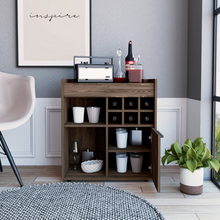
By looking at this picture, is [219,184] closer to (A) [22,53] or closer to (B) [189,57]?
(B) [189,57]

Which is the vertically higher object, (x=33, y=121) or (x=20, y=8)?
(x=20, y=8)

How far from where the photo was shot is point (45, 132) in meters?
2.49

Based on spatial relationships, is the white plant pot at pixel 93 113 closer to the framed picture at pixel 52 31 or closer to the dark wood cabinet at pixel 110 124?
the dark wood cabinet at pixel 110 124

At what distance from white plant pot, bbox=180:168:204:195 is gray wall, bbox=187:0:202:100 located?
64 cm

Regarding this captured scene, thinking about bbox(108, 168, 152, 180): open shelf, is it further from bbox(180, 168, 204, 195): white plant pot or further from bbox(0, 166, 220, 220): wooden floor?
bbox(180, 168, 204, 195): white plant pot

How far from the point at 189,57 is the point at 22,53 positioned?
61.0 inches

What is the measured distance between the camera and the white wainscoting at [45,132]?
248 cm

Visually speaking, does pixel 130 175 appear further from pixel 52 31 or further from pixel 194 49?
pixel 52 31

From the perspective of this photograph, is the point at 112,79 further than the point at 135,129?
No

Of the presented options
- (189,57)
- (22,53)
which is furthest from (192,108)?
(22,53)

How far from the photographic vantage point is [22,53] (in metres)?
2.41

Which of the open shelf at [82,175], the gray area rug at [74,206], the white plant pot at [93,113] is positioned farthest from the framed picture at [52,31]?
the gray area rug at [74,206]

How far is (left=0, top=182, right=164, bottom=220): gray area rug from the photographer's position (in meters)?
0.94

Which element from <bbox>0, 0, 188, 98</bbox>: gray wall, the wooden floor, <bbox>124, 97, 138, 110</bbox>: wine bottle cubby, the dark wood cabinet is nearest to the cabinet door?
the dark wood cabinet
